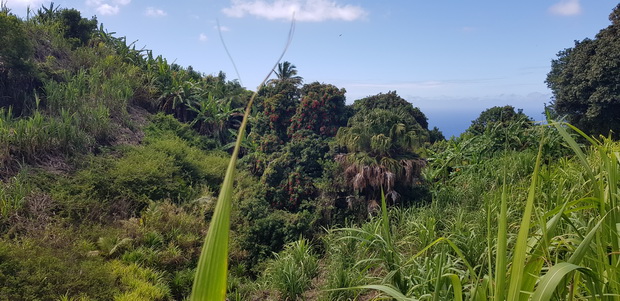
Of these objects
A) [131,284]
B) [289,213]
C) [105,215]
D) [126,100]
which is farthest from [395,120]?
[126,100]

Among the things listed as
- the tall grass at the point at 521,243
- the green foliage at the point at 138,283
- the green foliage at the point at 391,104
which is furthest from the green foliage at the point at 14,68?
the tall grass at the point at 521,243

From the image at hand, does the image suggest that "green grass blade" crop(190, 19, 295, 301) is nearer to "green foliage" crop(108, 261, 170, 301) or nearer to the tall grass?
the tall grass

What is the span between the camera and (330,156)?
8.77 metres

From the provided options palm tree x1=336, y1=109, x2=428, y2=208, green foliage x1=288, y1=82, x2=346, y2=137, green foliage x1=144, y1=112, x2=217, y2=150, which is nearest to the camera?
palm tree x1=336, y1=109, x2=428, y2=208

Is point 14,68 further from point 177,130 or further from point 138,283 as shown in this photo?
point 138,283

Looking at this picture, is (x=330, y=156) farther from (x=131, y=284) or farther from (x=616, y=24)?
(x=616, y=24)

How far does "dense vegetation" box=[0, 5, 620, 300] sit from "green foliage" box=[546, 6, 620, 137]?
67mm

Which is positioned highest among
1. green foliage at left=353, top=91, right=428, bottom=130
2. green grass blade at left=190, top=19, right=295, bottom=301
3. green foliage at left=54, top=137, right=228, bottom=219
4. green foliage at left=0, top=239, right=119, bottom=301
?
green foliage at left=353, top=91, right=428, bottom=130

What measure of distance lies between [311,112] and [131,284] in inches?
266

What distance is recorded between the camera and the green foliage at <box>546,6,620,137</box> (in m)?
9.20

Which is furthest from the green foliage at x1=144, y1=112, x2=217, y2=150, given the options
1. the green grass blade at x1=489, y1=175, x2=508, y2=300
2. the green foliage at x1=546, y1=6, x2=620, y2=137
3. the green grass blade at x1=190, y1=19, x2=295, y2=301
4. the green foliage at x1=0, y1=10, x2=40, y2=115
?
the green grass blade at x1=190, y1=19, x2=295, y2=301

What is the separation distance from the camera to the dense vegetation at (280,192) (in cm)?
348

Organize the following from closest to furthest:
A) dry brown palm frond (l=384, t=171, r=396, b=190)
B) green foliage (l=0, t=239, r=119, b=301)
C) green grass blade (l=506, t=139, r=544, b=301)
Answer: green grass blade (l=506, t=139, r=544, b=301) → green foliage (l=0, t=239, r=119, b=301) → dry brown palm frond (l=384, t=171, r=396, b=190)

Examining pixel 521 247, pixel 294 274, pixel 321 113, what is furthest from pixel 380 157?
pixel 521 247
